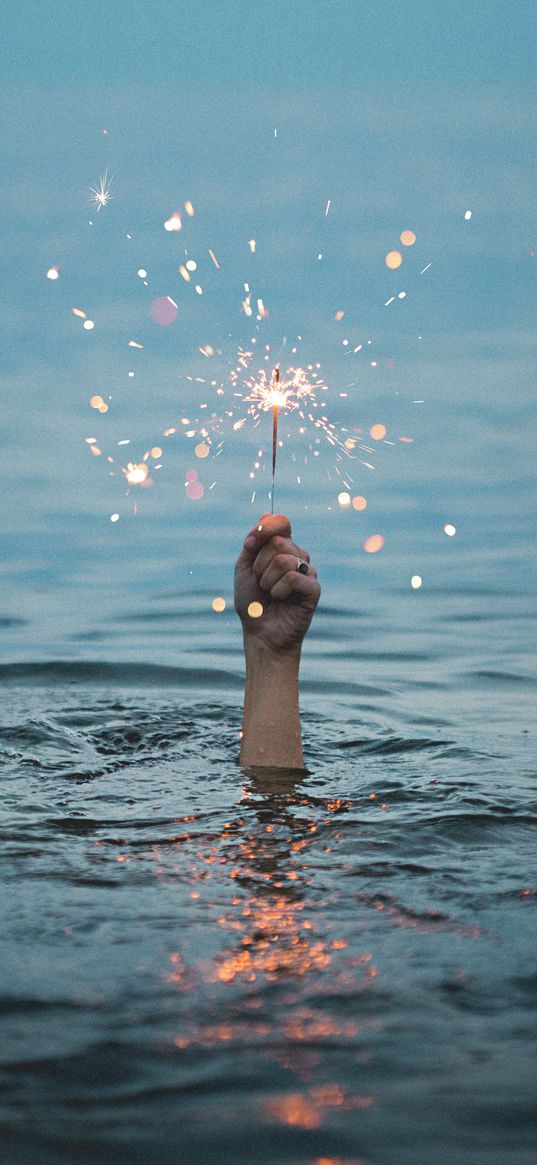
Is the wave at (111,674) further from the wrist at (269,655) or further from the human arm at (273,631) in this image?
the wrist at (269,655)

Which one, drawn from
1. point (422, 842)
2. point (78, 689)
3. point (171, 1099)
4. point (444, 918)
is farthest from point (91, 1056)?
point (78, 689)

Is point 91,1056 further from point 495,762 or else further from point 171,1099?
point 495,762

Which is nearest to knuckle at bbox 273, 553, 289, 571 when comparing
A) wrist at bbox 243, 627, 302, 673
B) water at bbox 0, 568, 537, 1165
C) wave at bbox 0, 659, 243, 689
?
wrist at bbox 243, 627, 302, 673

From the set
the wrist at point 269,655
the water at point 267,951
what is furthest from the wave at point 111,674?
the wrist at point 269,655

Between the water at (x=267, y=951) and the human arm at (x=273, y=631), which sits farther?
the human arm at (x=273, y=631)

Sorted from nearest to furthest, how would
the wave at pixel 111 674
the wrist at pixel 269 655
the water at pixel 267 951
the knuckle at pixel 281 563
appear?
1. the water at pixel 267 951
2. the knuckle at pixel 281 563
3. the wrist at pixel 269 655
4. the wave at pixel 111 674

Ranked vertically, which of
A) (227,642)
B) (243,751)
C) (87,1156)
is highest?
(227,642)

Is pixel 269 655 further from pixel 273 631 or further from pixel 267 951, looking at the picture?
pixel 267 951

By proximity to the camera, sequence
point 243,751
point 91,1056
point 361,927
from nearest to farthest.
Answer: point 91,1056
point 361,927
point 243,751

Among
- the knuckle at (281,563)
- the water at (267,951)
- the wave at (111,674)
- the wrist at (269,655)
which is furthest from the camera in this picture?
the wave at (111,674)
